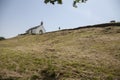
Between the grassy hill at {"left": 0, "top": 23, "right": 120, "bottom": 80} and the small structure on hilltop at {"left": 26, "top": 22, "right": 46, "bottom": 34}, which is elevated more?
the small structure on hilltop at {"left": 26, "top": 22, "right": 46, "bottom": 34}

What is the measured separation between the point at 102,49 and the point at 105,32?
881 cm

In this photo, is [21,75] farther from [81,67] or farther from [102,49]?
[102,49]

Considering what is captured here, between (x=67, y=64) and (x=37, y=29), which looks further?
(x=37, y=29)

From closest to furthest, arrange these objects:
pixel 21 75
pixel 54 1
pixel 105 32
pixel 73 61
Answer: pixel 21 75 < pixel 54 1 < pixel 73 61 < pixel 105 32

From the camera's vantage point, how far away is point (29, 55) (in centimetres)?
1909

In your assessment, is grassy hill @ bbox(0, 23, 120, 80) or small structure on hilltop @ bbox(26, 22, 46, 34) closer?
grassy hill @ bbox(0, 23, 120, 80)

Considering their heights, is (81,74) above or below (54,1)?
below

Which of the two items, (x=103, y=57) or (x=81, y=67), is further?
(x=103, y=57)

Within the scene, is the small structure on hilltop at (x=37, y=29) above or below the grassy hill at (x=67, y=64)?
above

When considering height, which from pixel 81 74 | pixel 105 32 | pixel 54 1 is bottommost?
pixel 81 74

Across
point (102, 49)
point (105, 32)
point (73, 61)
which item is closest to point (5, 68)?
point (73, 61)

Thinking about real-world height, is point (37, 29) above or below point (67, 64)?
above

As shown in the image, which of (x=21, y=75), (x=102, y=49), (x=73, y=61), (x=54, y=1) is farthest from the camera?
(x=102, y=49)

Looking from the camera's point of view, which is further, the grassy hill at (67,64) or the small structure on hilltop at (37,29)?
the small structure on hilltop at (37,29)
